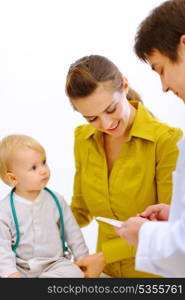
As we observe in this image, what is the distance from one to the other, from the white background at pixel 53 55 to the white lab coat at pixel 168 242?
1587 mm

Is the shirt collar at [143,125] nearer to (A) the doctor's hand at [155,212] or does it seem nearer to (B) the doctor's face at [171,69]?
(A) the doctor's hand at [155,212]

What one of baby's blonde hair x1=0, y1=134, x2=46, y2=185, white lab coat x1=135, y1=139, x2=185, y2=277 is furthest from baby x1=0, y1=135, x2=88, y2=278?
white lab coat x1=135, y1=139, x2=185, y2=277

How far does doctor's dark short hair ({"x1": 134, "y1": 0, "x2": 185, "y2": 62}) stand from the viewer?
121 centimetres

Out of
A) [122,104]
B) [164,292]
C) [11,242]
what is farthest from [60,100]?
[164,292]

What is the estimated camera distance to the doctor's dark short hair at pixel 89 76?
1.58 meters

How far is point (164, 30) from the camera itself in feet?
4.04

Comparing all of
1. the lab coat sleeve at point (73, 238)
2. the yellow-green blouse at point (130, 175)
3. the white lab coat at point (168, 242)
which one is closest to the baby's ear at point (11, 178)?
the lab coat sleeve at point (73, 238)

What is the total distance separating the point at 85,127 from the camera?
6.18ft

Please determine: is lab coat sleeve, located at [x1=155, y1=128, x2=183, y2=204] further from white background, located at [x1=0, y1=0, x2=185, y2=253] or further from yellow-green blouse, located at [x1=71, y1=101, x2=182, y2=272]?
white background, located at [x1=0, y1=0, x2=185, y2=253]

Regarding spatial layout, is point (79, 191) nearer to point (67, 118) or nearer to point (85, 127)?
point (85, 127)

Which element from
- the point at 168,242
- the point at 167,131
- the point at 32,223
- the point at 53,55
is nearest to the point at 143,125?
the point at 167,131

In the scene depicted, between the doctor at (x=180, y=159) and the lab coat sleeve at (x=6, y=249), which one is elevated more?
the doctor at (x=180, y=159)

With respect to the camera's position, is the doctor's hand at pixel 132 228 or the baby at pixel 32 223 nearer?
the doctor's hand at pixel 132 228

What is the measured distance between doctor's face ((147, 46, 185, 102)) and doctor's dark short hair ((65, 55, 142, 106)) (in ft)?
1.03
